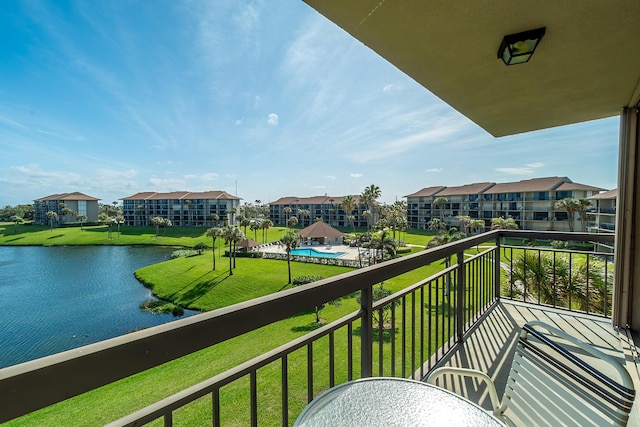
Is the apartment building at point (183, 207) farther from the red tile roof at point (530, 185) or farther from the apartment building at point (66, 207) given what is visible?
the red tile roof at point (530, 185)

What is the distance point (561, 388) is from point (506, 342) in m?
1.82

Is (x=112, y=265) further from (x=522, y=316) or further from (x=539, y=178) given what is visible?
(x=539, y=178)

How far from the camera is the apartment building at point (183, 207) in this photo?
53.1m

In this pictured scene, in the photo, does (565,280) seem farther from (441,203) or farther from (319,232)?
(441,203)

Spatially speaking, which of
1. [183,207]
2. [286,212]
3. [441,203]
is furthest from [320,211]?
[183,207]

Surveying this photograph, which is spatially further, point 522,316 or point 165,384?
point 165,384

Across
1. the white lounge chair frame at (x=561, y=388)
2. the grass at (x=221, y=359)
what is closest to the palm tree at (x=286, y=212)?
the grass at (x=221, y=359)

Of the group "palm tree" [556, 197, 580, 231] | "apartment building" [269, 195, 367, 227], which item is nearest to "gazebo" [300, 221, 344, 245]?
"apartment building" [269, 195, 367, 227]

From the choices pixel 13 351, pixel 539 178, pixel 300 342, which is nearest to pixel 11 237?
pixel 13 351

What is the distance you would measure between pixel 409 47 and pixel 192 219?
5946 centimetres

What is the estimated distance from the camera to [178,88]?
50.0ft

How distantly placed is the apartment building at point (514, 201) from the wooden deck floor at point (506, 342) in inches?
1461

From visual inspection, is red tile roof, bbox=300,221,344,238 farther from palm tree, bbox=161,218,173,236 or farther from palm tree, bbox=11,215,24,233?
palm tree, bbox=11,215,24,233

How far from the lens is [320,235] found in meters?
35.4
